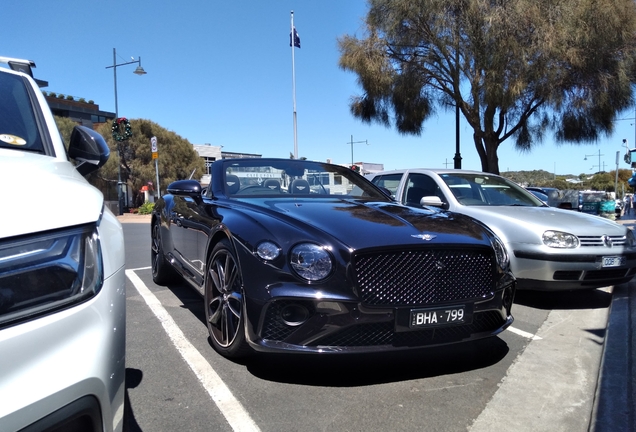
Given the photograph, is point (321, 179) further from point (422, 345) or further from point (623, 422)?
point (623, 422)

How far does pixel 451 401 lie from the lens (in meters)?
2.94

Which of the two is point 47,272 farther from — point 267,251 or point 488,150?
point 488,150

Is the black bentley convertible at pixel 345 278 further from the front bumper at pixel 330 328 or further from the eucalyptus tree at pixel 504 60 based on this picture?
the eucalyptus tree at pixel 504 60

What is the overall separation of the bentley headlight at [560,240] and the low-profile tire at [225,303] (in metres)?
3.30

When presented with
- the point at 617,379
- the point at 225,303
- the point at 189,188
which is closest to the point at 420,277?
the point at 225,303

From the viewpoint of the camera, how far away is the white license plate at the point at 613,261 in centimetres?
508

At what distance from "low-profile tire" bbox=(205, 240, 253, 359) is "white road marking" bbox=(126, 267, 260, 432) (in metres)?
0.18

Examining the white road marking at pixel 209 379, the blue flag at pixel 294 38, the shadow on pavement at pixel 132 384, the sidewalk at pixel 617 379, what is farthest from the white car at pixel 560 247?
the blue flag at pixel 294 38

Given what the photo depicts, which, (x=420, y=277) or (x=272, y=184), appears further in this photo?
(x=272, y=184)

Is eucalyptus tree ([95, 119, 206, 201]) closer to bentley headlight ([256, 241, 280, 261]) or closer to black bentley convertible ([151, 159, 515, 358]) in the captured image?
black bentley convertible ([151, 159, 515, 358])

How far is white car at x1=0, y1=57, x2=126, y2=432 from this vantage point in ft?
4.09

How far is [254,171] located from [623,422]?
3.46m

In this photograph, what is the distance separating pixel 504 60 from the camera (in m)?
15.1

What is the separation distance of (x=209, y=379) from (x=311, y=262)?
1.06 meters
